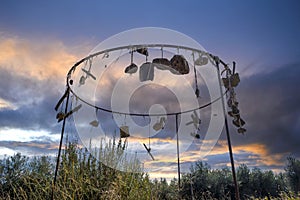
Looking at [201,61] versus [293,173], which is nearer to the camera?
[201,61]

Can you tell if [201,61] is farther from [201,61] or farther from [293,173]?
[293,173]

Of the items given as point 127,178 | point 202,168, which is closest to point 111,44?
point 127,178

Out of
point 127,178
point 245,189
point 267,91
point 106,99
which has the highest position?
point 267,91

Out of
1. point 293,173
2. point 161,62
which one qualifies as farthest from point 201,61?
point 293,173

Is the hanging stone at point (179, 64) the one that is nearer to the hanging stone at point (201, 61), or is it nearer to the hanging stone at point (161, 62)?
the hanging stone at point (161, 62)

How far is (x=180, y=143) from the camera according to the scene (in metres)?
3.93

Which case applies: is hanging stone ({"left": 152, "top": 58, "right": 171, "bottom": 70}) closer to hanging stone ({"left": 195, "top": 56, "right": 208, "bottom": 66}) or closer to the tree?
hanging stone ({"left": 195, "top": 56, "right": 208, "bottom": 66})

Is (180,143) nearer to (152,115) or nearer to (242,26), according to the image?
(152,115)

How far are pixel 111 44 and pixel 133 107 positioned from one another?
1930 mm

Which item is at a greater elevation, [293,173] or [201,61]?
[201,61]

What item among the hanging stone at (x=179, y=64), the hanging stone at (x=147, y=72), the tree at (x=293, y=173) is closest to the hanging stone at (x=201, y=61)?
the hanging stone at (x=179, y=64)

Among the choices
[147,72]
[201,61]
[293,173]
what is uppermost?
[201,61]

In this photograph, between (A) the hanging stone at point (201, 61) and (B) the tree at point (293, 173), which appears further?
(B) the tree at point (293, 173)

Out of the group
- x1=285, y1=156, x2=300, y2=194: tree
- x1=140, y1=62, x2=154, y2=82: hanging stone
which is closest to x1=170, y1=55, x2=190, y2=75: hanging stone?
x1=140, y1=62, x2=154, y2=82: hanging stone
